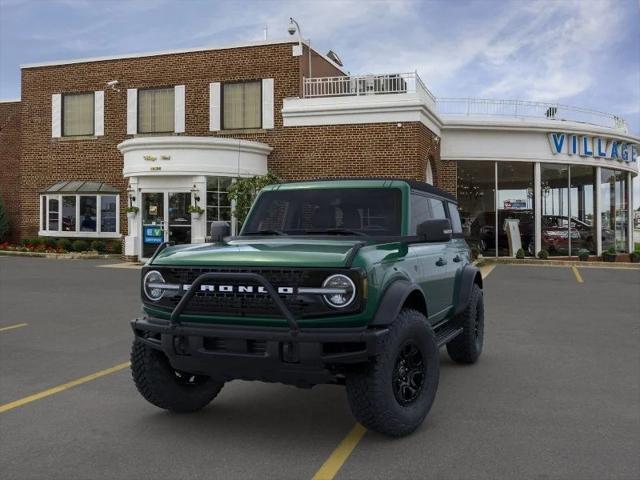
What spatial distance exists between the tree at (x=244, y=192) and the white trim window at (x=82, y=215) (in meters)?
6.49

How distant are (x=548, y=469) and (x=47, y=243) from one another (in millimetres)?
23062

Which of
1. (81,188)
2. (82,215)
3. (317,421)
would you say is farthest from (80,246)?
(317,421)

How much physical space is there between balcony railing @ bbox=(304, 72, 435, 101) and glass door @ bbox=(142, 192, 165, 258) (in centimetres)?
612

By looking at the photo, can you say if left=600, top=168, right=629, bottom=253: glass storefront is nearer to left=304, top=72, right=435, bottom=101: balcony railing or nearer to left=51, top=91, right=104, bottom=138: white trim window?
left=304, top=72, right=435, bottom=101: balcony railing

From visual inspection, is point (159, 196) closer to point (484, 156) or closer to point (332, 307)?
point (484, 156)

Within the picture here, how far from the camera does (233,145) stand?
19.9m

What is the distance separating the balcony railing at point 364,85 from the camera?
64.3 feet

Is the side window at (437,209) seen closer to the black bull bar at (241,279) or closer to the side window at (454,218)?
the side window at (454,218)

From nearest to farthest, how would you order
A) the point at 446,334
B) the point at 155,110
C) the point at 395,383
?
the point at 395,383, the point at 446,334, the point at 155,110

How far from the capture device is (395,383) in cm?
423

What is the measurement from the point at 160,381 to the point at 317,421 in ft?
3.98

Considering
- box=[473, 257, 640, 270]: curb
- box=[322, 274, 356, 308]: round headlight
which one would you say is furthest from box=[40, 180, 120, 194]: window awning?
box=[322, 274, 356, 308]: round headlight

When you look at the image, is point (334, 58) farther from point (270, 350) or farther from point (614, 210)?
point (270, 350)

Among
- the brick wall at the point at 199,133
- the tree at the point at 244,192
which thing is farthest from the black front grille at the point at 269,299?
the brick wall at the point at 199,133
